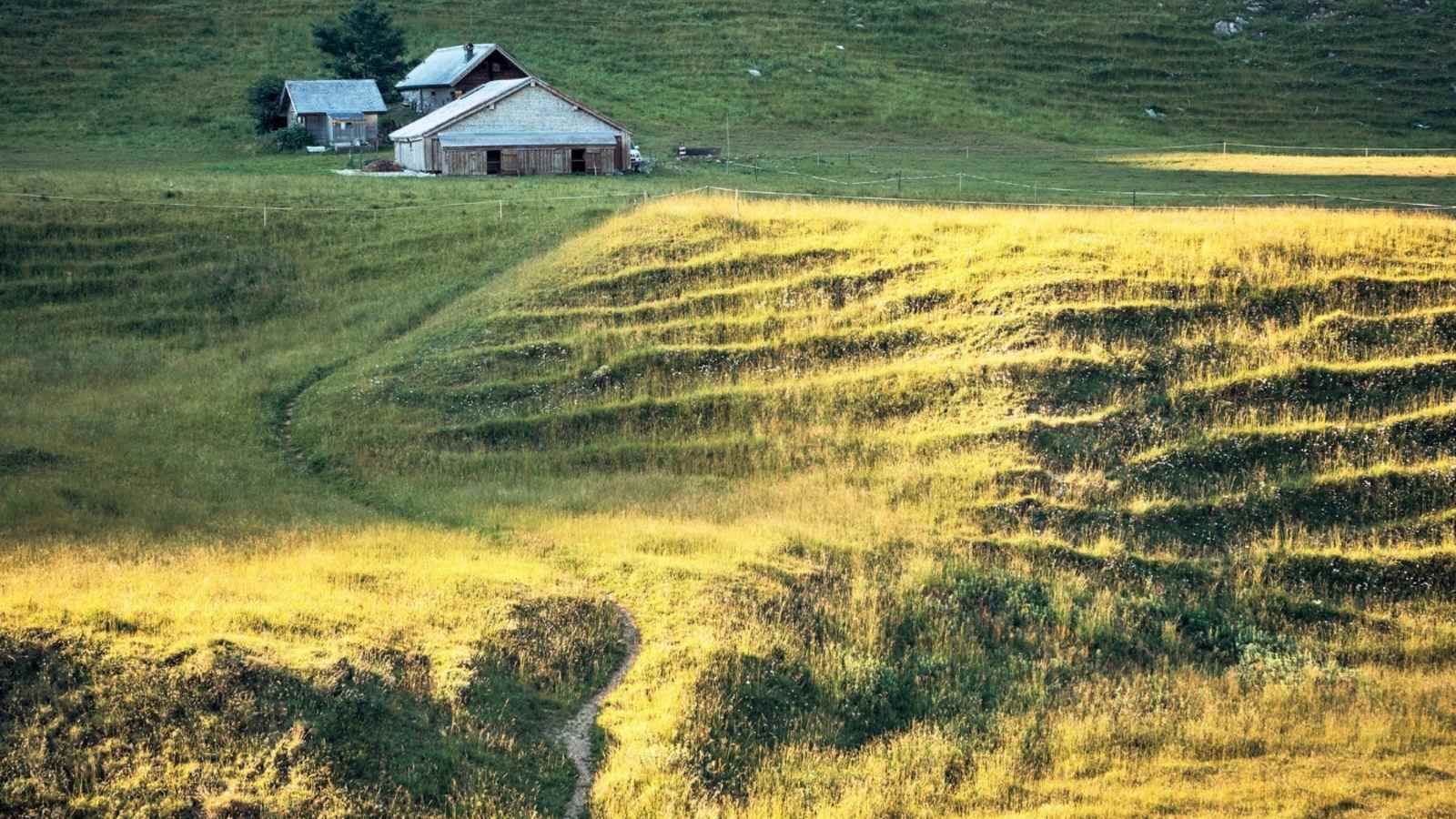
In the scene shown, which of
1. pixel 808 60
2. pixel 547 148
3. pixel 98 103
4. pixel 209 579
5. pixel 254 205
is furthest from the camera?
pixel 808 60

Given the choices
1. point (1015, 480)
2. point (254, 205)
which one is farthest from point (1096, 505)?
point (254, 205)

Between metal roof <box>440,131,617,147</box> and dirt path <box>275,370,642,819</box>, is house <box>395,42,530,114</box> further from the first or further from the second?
dirt path <box>275,370,642,819</box>

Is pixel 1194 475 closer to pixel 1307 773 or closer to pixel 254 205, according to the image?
pixel 1307 773

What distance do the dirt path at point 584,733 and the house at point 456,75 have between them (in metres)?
60.1

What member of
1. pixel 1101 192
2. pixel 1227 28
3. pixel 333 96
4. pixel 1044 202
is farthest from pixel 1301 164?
pixel 333 96

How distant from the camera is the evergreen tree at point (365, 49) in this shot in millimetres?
82688

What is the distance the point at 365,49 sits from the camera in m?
83.1

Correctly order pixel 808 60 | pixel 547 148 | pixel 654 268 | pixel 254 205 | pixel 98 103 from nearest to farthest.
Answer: pixel 654 268 → pixel 254 205 → pixel 547 148 → pixel 98 103 → pixel 808 60

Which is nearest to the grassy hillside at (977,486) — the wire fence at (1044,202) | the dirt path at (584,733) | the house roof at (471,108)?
the dirt path at (584,733)

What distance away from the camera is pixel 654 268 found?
40500 millimetres

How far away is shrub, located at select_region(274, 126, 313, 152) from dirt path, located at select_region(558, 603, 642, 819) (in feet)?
193

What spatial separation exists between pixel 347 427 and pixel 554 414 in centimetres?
583

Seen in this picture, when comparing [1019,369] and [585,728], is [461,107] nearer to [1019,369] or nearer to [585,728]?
[1019,369]

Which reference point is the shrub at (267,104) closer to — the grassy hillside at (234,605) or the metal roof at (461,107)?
the metal roof at (461,107)
